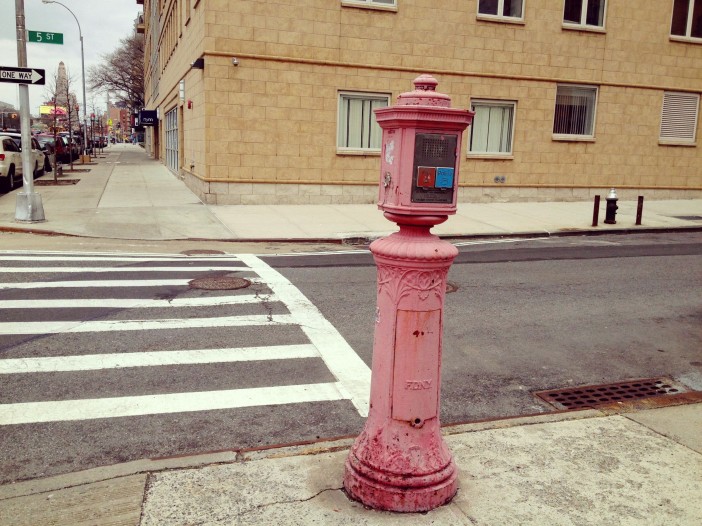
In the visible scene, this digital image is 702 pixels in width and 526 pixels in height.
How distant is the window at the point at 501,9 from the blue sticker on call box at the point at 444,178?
18633 mm

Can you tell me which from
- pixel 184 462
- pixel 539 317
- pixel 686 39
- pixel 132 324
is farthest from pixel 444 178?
pixel 686 39

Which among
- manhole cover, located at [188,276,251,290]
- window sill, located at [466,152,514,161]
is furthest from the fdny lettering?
window sill, located at [466,152,514,161]

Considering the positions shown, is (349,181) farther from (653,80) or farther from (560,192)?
(653,80)

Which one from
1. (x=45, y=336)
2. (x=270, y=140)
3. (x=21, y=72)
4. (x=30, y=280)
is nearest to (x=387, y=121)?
(x=45, y=336)

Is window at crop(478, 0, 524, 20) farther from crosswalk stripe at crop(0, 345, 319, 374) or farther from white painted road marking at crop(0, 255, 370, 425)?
crosswalk stripe at crop(0, 345, 319, 374)

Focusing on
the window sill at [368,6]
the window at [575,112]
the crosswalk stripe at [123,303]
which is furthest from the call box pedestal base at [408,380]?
the window at [575,112]

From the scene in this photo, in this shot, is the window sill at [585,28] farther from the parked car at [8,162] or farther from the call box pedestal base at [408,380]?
the call box pedestal base at [408,380]

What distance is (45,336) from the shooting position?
6539 mm

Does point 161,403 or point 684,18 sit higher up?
point 684,18

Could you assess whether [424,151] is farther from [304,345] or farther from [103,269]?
[103,269]

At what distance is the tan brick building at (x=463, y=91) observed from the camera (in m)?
18.5

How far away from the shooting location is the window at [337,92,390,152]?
19672mm

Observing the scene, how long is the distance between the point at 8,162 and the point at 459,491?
886 inches

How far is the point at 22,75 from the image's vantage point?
13.8 metres
